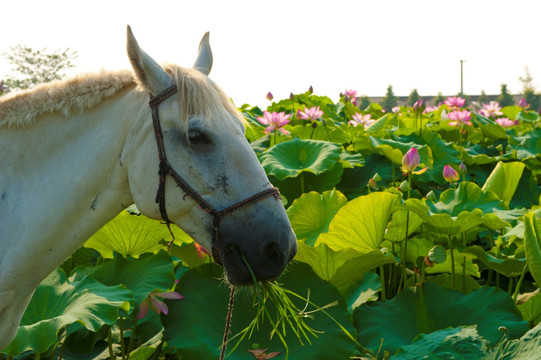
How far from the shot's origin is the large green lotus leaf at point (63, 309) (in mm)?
2029

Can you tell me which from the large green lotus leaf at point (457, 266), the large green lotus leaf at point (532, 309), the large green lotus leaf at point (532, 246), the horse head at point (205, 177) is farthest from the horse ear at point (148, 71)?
the large green lotus leaf at point (532, 309)

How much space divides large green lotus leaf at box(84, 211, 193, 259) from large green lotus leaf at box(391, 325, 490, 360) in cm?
132

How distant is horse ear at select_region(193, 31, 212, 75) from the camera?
6.96ft

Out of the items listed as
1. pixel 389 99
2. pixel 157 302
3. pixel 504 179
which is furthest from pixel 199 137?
pixel 389 99

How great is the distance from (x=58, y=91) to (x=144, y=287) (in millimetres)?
964

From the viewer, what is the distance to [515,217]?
2.87 m

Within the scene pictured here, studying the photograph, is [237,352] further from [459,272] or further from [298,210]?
[459,272]

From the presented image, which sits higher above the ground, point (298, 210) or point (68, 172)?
point (68, 172)

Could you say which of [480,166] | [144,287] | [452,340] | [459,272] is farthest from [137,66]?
[480,166]

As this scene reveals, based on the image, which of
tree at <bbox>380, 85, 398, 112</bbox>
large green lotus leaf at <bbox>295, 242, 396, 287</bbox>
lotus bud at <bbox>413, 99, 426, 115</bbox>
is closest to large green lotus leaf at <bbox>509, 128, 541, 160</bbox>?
lotus bud at <bbox>413, 99, 426, 115</bbox>

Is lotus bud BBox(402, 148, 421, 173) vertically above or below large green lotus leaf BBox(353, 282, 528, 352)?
above

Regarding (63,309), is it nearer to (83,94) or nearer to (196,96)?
(83,94)

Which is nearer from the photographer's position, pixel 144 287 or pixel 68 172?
pixel 68 172

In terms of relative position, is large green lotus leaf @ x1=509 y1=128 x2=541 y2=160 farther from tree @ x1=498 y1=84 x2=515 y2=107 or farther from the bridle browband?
tree @ x1=498 y1=84 x2=515 y2=107
